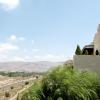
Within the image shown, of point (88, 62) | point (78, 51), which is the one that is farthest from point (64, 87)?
point (78, 51)

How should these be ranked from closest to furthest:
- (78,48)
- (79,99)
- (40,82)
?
(79,99) < (40,82) < (78,48)

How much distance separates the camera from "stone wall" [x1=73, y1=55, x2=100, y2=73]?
25.1 metres

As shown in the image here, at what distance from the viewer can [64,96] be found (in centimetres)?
1770

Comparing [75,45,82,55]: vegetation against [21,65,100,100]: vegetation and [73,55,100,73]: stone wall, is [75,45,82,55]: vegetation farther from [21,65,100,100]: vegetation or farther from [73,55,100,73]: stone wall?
[21,65,100,100]: vegetation

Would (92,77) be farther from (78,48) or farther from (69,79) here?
(78,48)

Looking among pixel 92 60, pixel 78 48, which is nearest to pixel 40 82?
pixel 92 60

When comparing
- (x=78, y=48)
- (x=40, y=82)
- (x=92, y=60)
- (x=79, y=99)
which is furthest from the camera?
(x=78, y=48)

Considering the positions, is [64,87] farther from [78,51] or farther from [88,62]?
[78,51]

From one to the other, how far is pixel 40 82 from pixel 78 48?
1733cm

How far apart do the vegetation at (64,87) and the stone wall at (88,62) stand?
615 centimetres

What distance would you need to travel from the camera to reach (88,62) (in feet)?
84.1

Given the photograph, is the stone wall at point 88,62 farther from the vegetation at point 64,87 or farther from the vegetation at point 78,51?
the vegetation at point 78,51

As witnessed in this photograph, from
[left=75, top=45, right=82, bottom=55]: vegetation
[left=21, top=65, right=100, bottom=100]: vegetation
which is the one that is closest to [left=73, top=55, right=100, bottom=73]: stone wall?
[left=21, top=65, right=100, bottom=100]: vegetation

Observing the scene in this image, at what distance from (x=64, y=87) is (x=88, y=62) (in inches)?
322
